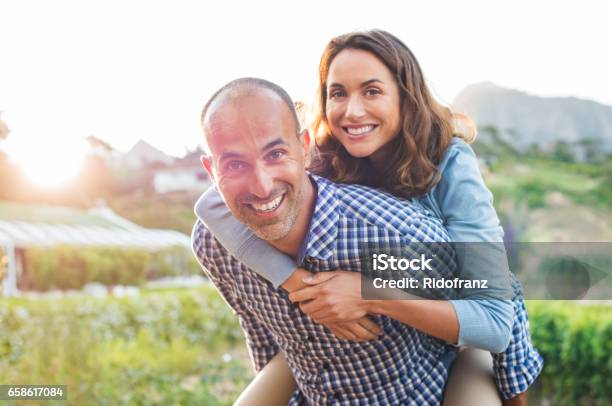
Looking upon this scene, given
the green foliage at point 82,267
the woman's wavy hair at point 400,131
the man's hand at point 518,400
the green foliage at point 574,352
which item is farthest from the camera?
the green foliage at point 82,267

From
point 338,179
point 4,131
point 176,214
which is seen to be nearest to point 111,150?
point 176,214

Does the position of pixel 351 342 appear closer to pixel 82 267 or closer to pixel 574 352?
pixel 574 352

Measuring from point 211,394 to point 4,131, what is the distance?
8.86 ft

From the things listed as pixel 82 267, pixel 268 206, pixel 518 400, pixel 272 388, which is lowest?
pixel 82 267

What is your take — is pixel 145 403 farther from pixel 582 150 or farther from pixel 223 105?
pixel 582 150

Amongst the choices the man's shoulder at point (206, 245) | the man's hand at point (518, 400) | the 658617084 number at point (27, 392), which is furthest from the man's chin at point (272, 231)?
the 658617084 number at point (27, 392)

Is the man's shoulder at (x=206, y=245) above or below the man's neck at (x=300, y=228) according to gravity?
below

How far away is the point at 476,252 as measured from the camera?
1.90 metres

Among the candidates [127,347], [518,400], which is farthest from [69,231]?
[518,400]

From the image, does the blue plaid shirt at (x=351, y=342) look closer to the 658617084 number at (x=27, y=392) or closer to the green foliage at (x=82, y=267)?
the 658617084 number at (x=27, y=392)

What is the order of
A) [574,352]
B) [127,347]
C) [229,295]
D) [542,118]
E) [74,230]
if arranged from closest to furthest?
[229,295] < [574,352] < [127,347] < [74,230] < [542,118]

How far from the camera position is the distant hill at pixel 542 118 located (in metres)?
23.9

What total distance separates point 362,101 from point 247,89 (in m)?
0.62

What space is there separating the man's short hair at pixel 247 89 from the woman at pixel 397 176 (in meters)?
0.36
